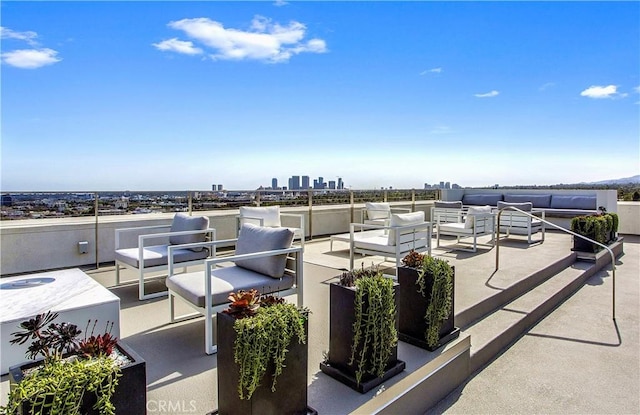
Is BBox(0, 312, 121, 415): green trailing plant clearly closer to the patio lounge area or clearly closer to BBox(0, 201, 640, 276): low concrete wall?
the patio lounge area

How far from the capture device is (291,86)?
27.9 ft

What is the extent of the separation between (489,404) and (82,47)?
22.6ft

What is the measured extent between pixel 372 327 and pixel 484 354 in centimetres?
146

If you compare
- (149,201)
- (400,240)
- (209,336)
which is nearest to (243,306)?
(209,336)

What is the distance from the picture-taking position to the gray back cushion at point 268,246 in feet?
10.1

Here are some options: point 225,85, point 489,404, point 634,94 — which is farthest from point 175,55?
point 634,94

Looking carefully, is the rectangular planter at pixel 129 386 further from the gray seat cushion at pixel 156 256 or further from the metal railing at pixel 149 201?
the metal railing at pixel 149 201

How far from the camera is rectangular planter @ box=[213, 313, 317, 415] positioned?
1.65m

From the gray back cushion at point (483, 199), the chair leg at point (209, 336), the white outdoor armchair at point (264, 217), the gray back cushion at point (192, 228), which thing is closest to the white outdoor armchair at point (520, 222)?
the gray back cushion at point (483, 199)

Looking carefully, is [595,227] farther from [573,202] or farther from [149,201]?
[149,201]

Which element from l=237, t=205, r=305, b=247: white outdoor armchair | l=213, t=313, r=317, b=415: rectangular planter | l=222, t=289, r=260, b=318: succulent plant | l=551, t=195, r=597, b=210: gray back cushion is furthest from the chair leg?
l=551, t=195, r=597, b=210: gray back cushion

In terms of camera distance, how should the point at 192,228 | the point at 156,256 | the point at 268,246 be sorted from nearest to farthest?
the point at 268,246, the point at 156,256, the point at 192,228

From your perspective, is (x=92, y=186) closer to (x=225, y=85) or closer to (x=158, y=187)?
(x=158, y=187)

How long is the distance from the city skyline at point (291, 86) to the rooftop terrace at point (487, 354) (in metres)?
3.47
